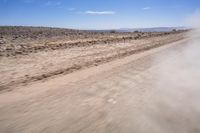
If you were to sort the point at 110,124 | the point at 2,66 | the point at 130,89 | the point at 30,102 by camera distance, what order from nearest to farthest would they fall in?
the point at 110,124 → the point at 30,102 → the point at 130,89 → the point at 2,66

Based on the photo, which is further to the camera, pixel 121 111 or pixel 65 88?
pixel 65 88

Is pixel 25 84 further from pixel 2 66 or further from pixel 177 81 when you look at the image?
pixel 177 81

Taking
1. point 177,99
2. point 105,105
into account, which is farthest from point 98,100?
point 177,99

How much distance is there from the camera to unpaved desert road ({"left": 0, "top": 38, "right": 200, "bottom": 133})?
457cm

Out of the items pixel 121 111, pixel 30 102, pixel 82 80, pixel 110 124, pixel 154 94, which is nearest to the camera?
pixel 110 124

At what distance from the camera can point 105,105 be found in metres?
5.71

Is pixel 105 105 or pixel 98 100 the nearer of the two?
pixel 105 105

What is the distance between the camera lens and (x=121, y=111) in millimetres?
5391

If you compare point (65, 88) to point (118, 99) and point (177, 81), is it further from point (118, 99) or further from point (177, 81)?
point (177, 81)

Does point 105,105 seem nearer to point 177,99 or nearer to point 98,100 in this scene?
point 98,100

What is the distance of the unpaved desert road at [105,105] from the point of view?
4570 millimetres

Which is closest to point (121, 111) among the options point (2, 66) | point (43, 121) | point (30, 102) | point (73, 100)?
point (73, 100)

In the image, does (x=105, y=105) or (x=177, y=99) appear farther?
(x=177, y=99)

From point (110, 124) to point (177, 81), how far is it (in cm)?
448
